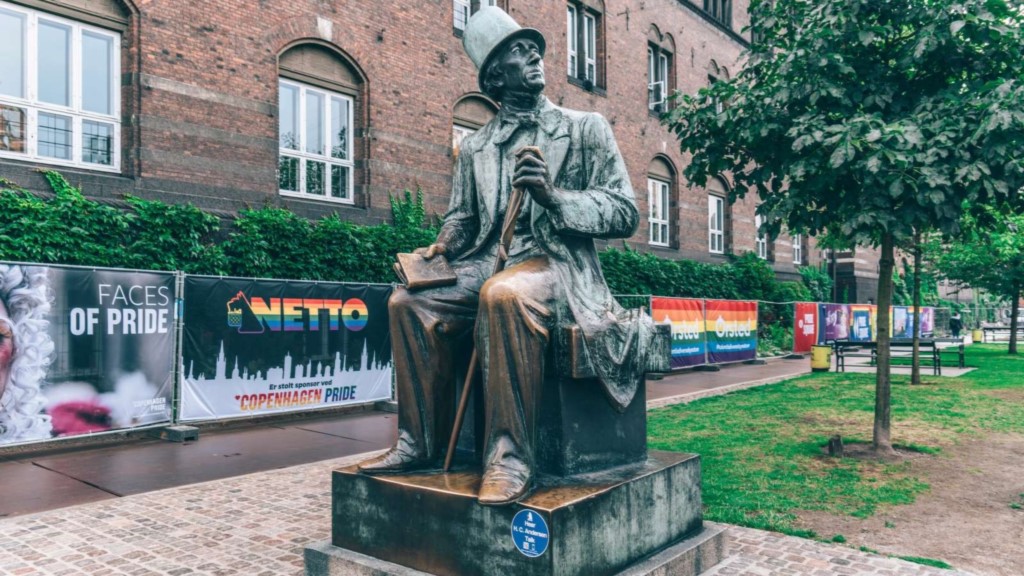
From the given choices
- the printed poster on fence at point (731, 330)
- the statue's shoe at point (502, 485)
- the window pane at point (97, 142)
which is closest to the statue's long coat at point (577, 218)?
the statue's shoe at point (502, 485)

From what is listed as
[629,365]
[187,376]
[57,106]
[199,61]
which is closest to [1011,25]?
[629,365]

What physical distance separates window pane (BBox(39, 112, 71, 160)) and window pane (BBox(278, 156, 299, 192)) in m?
3.60

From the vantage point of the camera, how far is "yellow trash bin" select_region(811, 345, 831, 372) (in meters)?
19.0

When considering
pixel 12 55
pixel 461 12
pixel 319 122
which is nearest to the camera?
pixel 12 55

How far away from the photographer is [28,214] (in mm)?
9672

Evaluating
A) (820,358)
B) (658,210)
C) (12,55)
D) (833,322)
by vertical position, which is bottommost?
(820,358)

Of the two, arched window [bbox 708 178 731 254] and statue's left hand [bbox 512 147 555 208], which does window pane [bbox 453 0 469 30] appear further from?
statue's left hand [bbox 512 147 555 208]

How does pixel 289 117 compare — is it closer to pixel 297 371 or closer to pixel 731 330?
pixel 297 371

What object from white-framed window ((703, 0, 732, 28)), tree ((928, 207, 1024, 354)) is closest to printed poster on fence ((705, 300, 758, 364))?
tree ((928, 207, 1024, 354))

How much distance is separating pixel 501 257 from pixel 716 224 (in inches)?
1038

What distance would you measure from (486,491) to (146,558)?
275cm

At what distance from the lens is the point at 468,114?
56.5 ft

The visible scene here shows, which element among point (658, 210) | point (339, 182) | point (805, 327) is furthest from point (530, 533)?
point (805, 327)

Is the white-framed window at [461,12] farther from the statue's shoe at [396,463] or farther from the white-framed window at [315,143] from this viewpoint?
the statue's shoe at [396,463]
